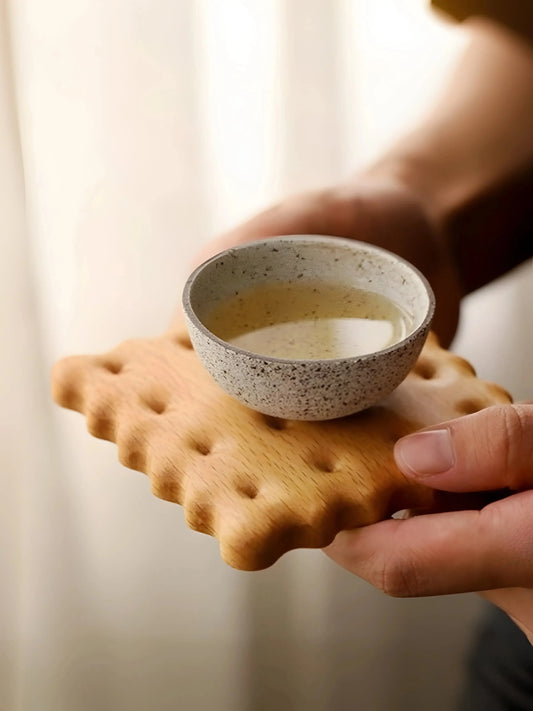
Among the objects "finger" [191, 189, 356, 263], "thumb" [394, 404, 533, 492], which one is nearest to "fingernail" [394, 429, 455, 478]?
"thumb" [394, 404, 533, 492]

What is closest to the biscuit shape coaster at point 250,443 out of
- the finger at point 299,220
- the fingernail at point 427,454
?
the fingernail at point 427,454

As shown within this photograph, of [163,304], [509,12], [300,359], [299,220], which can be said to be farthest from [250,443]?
[509,12]

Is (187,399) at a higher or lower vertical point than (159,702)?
higher

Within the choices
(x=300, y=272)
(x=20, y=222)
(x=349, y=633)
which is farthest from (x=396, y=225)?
(x=349, y=633)

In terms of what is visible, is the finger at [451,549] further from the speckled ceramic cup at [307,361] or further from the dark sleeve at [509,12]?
the dark sleeve at [509,12]

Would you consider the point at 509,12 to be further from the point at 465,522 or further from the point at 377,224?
the point at 465,522

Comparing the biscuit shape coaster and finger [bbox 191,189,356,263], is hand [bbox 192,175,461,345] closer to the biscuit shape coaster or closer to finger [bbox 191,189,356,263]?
finger [bbox 191,189,356,263]

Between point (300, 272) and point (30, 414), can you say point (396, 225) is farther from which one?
point (30, 414)
